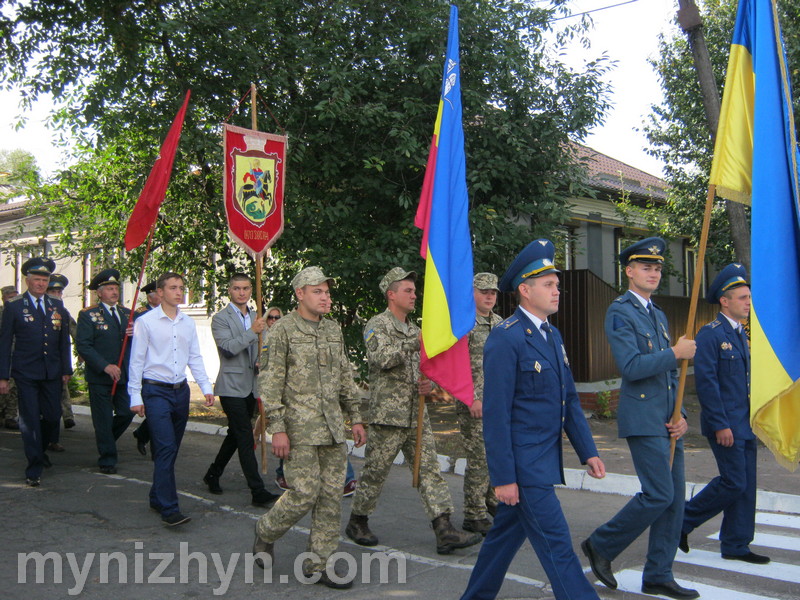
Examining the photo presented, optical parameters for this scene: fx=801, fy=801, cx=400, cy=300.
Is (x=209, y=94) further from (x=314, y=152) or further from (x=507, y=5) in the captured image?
(x=507, y=5)

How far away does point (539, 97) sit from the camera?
460 inches

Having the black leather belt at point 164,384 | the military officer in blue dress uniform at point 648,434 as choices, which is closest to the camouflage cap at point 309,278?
the black leather belt at point 164,384

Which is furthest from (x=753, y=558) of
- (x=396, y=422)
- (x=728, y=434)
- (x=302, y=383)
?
(x=302, y=383)

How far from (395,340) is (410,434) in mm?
714

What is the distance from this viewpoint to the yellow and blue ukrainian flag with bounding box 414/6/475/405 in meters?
5.72

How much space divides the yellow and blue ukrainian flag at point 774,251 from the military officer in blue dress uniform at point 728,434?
2.20 ft

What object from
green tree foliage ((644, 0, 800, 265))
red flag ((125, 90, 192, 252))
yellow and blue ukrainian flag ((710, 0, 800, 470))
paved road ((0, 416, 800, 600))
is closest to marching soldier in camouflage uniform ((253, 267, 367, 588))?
paved road ((0, 416, 800, 600))

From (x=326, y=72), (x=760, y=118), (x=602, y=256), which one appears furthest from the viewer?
(x=602, y=256)

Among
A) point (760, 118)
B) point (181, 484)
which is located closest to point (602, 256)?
point (181, 484)

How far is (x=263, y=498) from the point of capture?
7031mm

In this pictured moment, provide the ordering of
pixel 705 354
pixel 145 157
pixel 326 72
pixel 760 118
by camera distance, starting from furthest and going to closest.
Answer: pixel 145 157 → pixel 326 72 → pixel 705 354 → pixel 760 118

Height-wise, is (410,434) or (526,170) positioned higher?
(526,170)

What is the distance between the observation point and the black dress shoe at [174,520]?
246 inches

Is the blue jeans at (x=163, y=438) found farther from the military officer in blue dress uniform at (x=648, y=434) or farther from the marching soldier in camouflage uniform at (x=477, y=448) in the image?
the military officer in blue dress uniform at (x=648, y=434)
